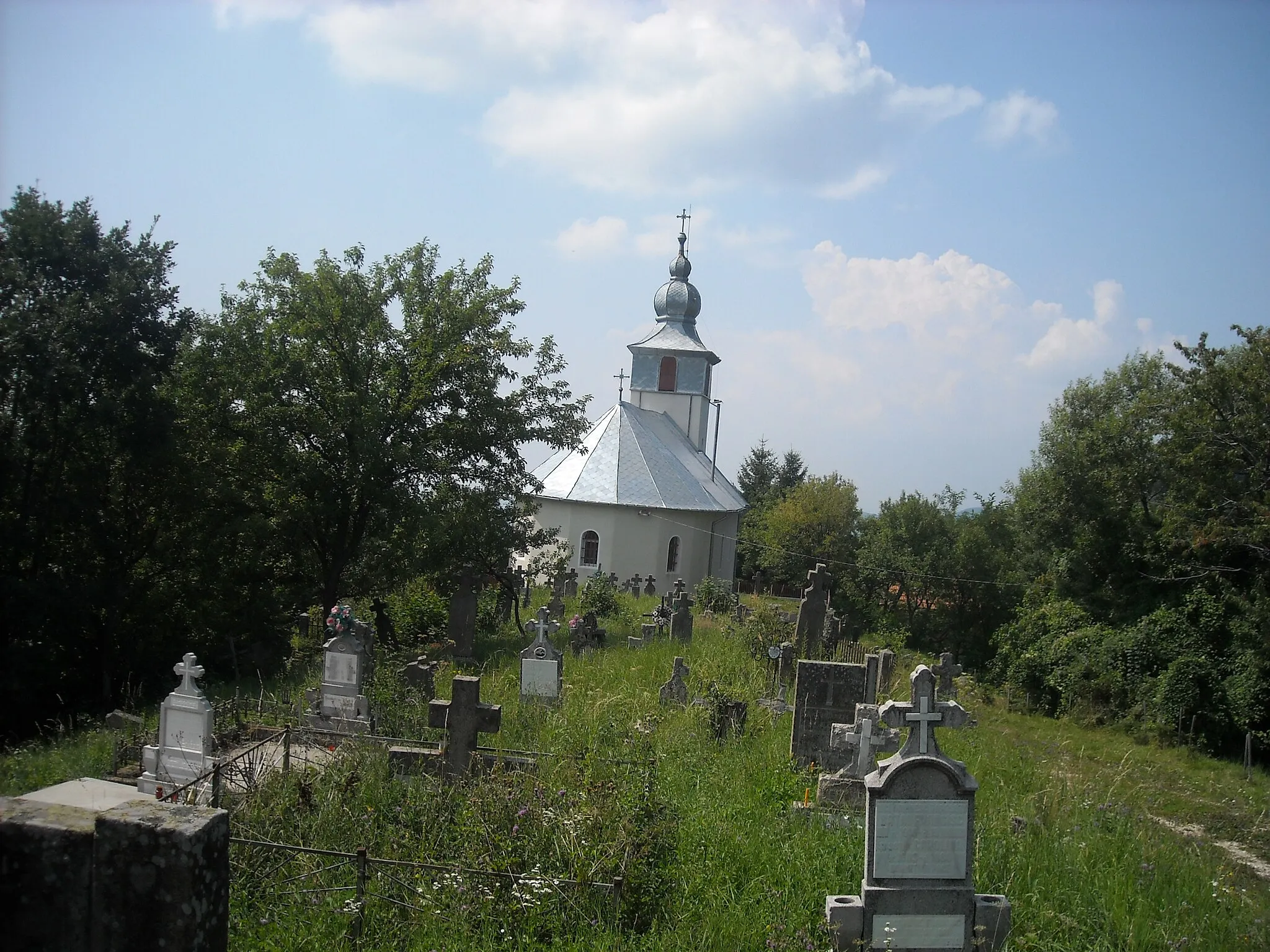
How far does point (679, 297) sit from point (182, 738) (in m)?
35.2

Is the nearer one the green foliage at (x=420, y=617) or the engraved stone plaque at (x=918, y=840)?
the engraved stone plaque at (x=918, y=840)

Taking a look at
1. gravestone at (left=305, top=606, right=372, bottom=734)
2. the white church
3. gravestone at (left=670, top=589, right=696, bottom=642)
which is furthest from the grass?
the white church

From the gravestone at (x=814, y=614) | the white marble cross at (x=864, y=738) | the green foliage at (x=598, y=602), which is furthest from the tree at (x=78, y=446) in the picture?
the white marble cross at (x=864, y=738)

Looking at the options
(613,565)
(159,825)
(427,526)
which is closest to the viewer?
(159,825)

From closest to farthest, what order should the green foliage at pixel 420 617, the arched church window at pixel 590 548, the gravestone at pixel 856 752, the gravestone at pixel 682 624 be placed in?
the gravestone at pixel 856 752 → the green foliage at pixel 420 617 → the gravestone at pixel 682 624 → the arched church window at pixel 590 548

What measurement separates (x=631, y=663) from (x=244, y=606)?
8.43 meters

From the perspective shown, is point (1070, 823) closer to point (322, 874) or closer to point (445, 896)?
point (445, 896)

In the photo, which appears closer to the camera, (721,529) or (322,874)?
(322,874)

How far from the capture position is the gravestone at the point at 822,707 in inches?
343

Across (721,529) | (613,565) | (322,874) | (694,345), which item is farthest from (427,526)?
(694,345)

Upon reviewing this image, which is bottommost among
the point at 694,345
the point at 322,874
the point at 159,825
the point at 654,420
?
the point at 322,874

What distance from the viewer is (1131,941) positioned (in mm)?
5441

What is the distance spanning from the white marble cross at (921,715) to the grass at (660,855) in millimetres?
1053

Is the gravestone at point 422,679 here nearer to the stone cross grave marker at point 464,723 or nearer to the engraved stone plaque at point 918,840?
the stone cross grave marker at point 464,723
